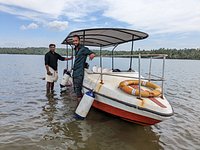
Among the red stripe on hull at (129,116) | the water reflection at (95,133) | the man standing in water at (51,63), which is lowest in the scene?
the water reflection at (95,133)

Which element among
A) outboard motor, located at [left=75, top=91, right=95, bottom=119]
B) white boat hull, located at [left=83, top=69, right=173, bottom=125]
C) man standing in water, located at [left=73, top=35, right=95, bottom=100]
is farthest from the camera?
man standing in water, located at [left=73, top=35, right=95, bottom=100]

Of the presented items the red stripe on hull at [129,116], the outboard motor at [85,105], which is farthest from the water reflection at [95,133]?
the red stripe on hull at [129,116]

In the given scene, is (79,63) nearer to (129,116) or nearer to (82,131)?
(82,131)

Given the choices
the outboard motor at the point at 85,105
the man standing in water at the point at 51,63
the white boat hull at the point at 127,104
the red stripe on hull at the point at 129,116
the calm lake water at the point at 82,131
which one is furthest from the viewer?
the man standing in water at the point at 51,63

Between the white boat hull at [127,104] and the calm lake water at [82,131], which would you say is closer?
the calm lake water at [82,131]

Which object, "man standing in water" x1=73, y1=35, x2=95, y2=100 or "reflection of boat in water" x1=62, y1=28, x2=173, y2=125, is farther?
"man standing in water" x1=73, y1=35, x2=95, y2=100

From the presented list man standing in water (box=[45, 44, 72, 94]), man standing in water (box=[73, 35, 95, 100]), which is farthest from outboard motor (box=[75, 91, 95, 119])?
man standing in water (box=[45, 44, 72, 94])

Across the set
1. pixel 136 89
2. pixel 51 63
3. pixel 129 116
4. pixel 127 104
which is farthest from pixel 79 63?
pixel 51 63

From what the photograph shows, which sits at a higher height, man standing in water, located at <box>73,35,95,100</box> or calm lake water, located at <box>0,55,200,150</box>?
man standing in water, located at <box>73,35,95,100</box>

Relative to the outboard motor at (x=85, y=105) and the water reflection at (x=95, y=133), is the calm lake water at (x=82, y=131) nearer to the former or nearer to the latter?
the water reflection at (x=95, y=133)

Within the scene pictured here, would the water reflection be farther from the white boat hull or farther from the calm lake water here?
the white boat hull

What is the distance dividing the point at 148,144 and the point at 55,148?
6.98 feet

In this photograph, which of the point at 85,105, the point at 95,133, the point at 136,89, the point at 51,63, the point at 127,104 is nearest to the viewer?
the point at 127,104

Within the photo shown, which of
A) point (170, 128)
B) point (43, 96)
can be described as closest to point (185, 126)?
point (170, 128)
